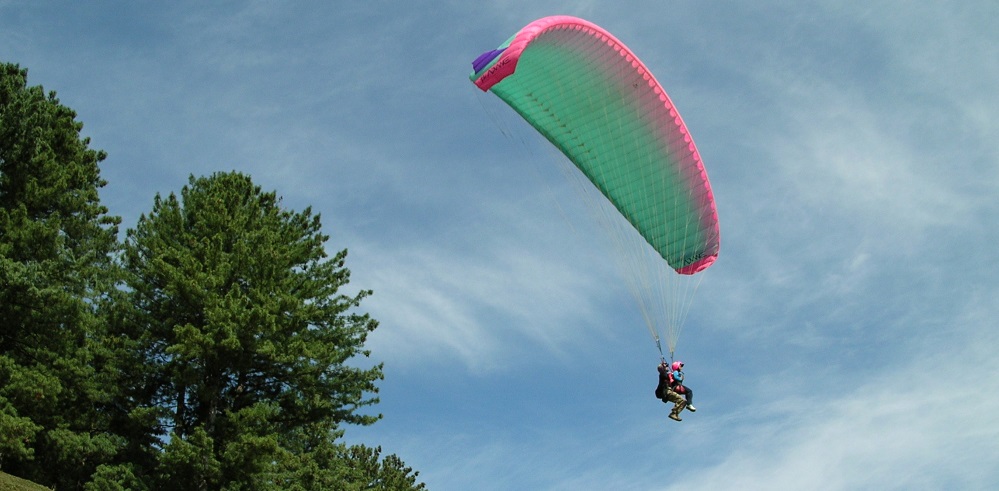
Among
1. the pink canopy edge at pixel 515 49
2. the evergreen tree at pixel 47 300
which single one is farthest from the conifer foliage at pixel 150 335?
the pink canopy edge at pixel 515 49

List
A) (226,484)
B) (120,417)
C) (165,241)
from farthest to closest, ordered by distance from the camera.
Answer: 1. (165,241)
2. (120,417)
3. (226,484)

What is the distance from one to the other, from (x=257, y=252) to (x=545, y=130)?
6.98 metres

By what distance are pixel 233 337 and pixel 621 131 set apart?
30.4ft

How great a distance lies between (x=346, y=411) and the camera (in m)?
21.6

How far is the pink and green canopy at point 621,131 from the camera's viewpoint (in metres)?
19.5

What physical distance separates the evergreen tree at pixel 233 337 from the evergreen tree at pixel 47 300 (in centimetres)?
116

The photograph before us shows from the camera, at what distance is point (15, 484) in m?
16.8

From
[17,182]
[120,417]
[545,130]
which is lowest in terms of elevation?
[120,417]

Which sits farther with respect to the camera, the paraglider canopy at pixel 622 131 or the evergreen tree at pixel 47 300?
→ the paraglider canopy at pixel 622 131

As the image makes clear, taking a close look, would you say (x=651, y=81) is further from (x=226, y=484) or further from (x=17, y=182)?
(x=17, y=182)

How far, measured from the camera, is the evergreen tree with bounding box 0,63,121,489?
17859 mm

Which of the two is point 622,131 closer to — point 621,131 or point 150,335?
point 621,131

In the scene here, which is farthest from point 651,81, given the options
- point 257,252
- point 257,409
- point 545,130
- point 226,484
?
point 226,484

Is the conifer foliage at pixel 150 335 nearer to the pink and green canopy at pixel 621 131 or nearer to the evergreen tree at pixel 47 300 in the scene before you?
the evergreen tree at pixel 47 300
